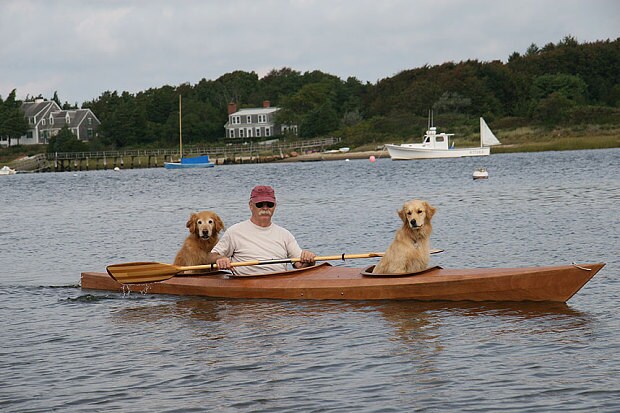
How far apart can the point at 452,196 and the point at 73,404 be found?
30.7 metres

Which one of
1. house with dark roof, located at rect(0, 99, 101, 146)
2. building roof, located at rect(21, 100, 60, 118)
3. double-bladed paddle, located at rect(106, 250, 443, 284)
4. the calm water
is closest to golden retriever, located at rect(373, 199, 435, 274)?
the calm water

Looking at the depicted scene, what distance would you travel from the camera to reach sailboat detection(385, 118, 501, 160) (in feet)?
283

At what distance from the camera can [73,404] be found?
8.44m

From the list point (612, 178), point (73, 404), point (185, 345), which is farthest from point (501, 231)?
point (612, 178)

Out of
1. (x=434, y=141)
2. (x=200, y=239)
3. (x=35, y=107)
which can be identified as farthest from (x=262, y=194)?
(x=35, y=107)

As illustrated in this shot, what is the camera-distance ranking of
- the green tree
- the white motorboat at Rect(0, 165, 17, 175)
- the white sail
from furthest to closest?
the green tree → the white motorboat at Rect(0, 165, 17, 175) → the white sail

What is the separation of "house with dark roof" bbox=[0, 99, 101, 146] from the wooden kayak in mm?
121418

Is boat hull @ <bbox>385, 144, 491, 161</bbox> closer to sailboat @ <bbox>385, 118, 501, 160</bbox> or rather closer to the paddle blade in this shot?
sailboat @ <bbox>385, 118, 501, 160</bbox>

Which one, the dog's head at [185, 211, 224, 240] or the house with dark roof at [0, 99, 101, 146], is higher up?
the house with dark roof at [0, 99, 101, 146]

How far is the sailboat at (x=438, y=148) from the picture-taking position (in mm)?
86312

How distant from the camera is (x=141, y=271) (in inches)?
537

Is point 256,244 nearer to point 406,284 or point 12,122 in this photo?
point 406,284

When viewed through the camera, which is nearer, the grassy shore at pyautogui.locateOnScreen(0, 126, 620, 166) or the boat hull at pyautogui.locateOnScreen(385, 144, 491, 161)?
the boat hull at pyautogui.locateOnScreen(385, 144, 491, 161)

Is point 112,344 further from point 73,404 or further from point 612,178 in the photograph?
point 612,178
